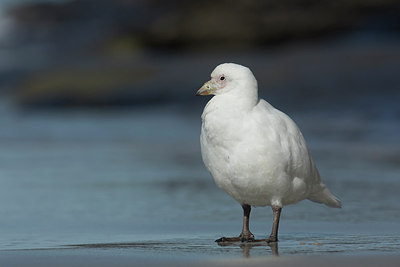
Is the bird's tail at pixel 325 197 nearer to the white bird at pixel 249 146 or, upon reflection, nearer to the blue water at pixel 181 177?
the blue water at pixel 181 177

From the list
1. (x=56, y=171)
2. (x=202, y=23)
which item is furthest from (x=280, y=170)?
(x=202, y=23)

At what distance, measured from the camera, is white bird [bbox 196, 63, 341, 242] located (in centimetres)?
423

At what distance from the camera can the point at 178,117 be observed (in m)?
15.2

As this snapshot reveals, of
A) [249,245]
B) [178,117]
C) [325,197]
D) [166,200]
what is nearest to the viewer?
[249,245]

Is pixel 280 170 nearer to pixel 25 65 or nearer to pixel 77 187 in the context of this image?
pixel 77 187

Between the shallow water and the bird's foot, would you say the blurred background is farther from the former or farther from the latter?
the bird's foot

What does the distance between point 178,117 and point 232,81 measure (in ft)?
35.6

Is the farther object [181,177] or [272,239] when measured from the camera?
[181,177]

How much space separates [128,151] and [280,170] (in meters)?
5.52

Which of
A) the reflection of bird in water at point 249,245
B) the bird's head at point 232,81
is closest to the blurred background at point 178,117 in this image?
the reflection of bird in water at point 249,245

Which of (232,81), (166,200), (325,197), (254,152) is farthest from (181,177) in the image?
(254,152)

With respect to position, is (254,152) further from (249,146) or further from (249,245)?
(249,245)

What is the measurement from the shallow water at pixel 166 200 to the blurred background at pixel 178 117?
0.7 inches

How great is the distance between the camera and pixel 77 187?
6758 millimetres
